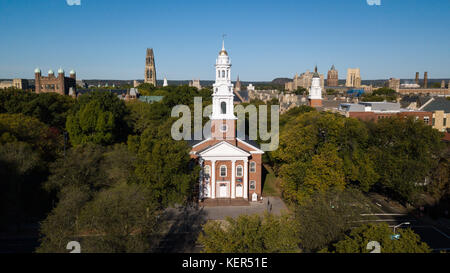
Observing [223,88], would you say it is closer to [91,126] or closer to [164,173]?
[164,173]

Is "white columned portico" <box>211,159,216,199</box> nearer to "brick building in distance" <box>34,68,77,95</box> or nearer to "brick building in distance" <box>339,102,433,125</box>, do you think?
"brick building in distance" <box>339,102,433,125</box>

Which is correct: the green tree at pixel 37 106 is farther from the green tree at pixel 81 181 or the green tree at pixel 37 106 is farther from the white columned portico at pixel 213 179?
the white columned portico at pixel 213 179

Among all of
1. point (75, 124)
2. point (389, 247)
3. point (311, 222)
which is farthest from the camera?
point (75, 124)

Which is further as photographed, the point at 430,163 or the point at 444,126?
the point at 444,126

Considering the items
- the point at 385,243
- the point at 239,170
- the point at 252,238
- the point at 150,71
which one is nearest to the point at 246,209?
the point at 239,170
